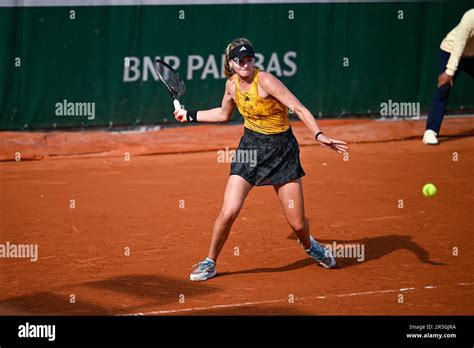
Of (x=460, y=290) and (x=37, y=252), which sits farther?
(x=37, y=252)

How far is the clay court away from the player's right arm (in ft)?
4.32

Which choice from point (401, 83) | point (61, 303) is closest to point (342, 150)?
point (61, 303)

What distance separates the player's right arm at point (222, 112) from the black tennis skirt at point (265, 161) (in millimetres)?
323

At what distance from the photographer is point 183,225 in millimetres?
10484

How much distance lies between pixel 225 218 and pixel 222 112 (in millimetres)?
922

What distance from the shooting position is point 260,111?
326 inches

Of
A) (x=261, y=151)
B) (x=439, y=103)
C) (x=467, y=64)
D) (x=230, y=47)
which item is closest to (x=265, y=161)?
(x=261, y=151)

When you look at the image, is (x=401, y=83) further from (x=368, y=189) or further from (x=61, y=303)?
(x=61, y=303)

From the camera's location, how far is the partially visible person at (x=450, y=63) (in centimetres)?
1443

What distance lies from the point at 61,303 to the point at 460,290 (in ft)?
10.3

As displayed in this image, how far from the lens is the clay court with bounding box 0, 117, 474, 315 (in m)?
7.93

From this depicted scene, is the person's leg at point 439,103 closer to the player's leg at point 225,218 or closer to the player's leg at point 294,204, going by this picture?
the player's leg at point 294,204

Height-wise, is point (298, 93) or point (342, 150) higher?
point (298, 93)

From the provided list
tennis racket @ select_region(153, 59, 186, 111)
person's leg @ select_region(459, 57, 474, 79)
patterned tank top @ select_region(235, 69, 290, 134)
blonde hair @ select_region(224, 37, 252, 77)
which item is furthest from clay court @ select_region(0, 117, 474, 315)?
blonde hair @ select_region(224, 37, 252, 77)
